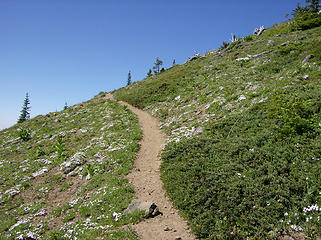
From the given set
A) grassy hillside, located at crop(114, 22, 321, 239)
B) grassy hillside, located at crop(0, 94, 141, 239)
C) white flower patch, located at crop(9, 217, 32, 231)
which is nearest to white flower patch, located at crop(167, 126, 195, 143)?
grassy hillside, located at crop(114, 22, 321, 239)

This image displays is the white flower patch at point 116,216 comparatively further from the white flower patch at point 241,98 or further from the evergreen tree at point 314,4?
the evergreen tree at point 314,4

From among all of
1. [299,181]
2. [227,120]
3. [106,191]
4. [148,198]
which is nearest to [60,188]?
[106,191]

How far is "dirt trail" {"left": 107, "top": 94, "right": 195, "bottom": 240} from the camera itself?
25.7 ft

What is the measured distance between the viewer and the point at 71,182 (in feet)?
47.4

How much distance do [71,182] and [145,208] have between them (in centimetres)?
795

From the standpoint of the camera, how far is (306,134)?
9.99 meters

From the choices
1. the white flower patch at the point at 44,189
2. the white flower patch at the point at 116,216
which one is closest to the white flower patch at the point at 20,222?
the white flower patch at the point at 44,189

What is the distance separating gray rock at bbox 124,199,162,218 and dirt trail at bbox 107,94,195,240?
233 mm

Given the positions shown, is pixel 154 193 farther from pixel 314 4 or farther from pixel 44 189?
pixel 314 4

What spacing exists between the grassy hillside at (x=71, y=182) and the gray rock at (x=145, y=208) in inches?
15.7

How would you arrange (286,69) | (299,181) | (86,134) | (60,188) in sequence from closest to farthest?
1. (299,181)
2. (60,188)
3. (286,69)
4. (86,134)

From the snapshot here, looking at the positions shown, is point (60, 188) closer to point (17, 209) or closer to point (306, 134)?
point (17, 209)

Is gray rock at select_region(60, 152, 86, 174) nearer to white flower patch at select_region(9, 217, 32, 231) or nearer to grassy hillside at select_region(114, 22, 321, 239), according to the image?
white flower patch at select_region(9, 217, 32, 231)

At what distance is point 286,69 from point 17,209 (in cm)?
2668
